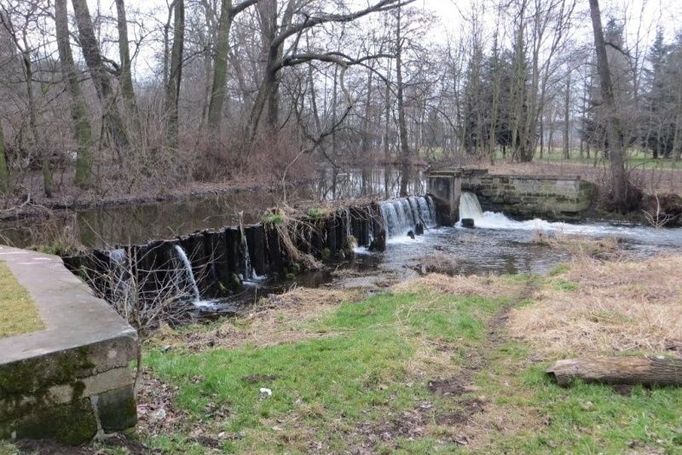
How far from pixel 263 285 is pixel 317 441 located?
8.27 meters

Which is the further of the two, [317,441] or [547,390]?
[547,390]

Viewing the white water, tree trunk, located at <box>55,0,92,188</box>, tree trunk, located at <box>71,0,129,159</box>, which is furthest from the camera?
tree trunk, located at <box>71,0,129,159</box>

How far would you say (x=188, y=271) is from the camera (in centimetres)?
1134

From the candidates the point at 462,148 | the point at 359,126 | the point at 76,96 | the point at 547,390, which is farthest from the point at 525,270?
the point at 359,126

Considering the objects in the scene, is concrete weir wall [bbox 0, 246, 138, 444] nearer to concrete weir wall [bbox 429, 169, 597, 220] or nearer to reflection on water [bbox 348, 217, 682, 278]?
reflection on water [bbox 348, 217, 682, 278]

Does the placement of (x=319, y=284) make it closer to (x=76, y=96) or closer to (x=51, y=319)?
(x=51, y=319)

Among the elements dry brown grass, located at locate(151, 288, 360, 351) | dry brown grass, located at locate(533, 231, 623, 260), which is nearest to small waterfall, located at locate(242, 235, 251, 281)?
dry brown grass, located at locate(151, 288, 360, 351)

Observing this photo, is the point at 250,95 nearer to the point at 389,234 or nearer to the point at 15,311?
the point at 389,234

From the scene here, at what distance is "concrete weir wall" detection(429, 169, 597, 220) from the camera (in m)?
21.2

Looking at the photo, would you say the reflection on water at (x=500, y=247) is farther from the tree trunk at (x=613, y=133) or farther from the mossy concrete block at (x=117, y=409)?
the mossy concrete block at (x=117, y=409)

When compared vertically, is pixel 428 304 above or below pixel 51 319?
below

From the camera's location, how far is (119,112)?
68.1 feet

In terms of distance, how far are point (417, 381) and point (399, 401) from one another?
494mm

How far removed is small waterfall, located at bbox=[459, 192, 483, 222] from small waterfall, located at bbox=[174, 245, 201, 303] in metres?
12.6
